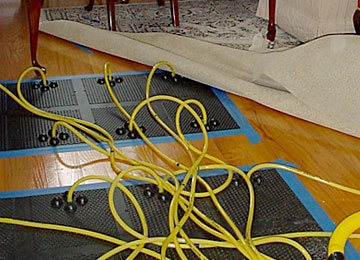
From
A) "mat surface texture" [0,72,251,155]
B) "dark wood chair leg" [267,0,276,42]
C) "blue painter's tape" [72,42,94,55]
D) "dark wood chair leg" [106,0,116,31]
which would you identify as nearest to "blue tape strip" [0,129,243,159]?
"mat surface texture" [0,72,251,155]

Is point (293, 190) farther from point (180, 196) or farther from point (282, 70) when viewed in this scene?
point (282, 70)

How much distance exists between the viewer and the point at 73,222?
1.50 m

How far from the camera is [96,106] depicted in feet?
6.88

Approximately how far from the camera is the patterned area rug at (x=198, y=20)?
2.85 m

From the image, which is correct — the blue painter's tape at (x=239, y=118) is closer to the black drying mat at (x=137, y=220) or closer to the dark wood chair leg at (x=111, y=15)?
the black drying mat at (x=137, y=220)

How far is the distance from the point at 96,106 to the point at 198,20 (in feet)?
3.86

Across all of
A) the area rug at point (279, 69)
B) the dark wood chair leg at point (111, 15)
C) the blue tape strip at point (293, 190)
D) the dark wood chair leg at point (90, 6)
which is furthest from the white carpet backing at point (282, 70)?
the dark wood chair leg at point (90, 6)

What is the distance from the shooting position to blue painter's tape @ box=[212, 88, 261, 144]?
1940 mm

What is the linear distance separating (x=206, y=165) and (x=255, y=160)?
167 mm

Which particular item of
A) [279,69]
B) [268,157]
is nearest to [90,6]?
[279,69]

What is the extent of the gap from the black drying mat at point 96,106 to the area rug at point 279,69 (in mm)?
91

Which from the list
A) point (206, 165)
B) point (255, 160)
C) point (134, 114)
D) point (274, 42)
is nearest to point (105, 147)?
point (134, 114)

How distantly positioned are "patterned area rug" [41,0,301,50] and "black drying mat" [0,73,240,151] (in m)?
0.60

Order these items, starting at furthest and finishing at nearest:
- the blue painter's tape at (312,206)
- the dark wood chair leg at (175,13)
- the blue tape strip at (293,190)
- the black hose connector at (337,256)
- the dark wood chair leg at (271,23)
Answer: the dark wood chair leg at (175,13) < the dark wood chair leg at (271,23) < the blue tape strip at (293,190) < the blue painter's tape at (312,206) < the black hose connector at (337,256)
